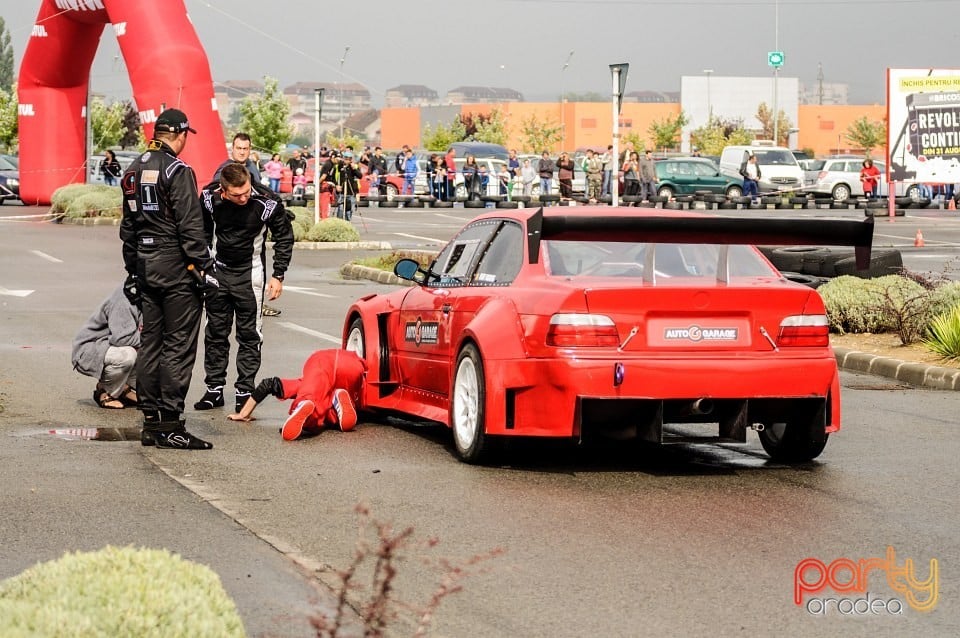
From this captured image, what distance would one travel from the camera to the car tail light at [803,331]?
8.52 m

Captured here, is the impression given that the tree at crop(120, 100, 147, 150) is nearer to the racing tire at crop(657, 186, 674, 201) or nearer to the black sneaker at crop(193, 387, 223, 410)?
the racing tire at crop(657, 186, 674, 201)

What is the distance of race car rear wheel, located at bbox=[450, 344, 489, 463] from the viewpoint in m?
8.67

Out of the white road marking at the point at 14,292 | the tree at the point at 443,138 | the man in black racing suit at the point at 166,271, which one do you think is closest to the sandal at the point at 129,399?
the man in black racing suit at the point at 166,271

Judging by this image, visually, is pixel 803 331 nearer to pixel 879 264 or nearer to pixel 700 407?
pixel 700 407

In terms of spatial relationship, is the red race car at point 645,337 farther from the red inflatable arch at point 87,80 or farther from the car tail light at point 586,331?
the red inflatable arch at point 87,80

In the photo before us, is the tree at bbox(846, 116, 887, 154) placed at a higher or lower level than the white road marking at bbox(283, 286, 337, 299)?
higher

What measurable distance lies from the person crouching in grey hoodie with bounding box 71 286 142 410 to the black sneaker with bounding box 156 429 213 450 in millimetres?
1720

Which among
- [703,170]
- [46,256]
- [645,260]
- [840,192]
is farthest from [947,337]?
[840,192]

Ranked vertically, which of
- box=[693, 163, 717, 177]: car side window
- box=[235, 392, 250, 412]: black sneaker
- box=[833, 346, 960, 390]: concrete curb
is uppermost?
box=[693, 163, 717, 177]: car side window

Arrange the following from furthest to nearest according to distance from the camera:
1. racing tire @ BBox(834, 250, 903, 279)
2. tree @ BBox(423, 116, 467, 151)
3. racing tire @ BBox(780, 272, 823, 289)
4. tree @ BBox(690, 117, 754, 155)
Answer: tree @ BBox(690, 117, 754, 155), tree @ BBox(423, 116, 467, 151), racing tire @ BBox(834, 250, 903, 279), racing tire @ BBox(780, 272, 823, 289)

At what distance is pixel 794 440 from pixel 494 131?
99888 mm

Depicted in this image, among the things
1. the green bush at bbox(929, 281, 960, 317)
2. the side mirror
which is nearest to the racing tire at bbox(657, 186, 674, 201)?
the green bush at bbox(929, 281, 960, 317)

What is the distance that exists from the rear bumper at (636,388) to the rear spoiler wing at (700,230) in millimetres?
618

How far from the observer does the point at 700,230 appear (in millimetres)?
8148
